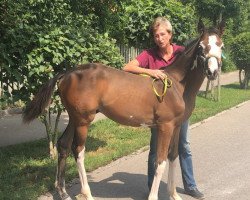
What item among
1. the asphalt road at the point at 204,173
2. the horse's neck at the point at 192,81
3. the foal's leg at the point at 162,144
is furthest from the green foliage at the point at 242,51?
the foal's leg at the point at 162,144

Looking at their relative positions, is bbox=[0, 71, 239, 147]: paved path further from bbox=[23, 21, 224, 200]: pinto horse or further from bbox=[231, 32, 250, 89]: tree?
bbox=[231, 32, 250, 89]: tree

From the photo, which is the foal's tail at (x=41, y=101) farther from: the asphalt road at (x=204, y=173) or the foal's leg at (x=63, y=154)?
the asphalt road at (x=204, y=173)

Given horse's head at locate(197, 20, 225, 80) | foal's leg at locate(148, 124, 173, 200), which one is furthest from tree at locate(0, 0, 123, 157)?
horse's head at locate(197, 20, 225, 80)

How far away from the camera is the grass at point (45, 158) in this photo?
5094mm

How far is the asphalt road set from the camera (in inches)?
202

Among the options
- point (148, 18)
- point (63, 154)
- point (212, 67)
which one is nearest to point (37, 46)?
point (63, 154)

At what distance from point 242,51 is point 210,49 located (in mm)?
11796

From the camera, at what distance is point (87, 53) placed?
225 inches

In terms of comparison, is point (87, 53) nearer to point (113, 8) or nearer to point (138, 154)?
point (113, 8)

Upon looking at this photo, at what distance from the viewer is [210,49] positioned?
13.6 ft

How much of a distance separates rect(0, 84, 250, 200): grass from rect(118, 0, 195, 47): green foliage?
6.34ft

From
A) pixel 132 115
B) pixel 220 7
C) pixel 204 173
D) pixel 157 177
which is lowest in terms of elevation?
pixel 204 173

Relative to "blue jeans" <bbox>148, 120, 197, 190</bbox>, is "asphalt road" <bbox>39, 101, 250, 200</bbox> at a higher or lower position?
lower

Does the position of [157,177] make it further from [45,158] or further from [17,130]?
[17,130]
